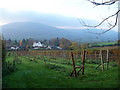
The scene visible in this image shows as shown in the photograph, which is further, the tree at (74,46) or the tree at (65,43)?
the tree at (65,43)

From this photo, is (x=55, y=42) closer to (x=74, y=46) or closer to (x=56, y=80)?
(x=74, y=46)

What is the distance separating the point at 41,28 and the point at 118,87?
29.9m

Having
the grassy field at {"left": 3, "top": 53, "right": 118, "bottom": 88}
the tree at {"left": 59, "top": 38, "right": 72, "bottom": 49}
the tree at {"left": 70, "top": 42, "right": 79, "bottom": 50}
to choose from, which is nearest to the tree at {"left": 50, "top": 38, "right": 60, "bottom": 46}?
the tree at {"left": 59, "top": 38, "right": 72, "bottom": 49}

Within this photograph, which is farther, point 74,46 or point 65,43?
point 65,43

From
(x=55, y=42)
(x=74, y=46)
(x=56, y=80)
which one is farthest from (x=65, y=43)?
(x=56, y=80)

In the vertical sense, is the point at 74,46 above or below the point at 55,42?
below

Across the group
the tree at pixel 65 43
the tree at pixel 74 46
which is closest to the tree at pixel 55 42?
the tree at pixel 65 43

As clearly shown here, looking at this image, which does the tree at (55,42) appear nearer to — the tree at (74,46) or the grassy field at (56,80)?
the tree at (74,46)

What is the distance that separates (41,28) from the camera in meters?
35.7

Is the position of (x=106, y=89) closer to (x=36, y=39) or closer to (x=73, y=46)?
(x=73, y=46)

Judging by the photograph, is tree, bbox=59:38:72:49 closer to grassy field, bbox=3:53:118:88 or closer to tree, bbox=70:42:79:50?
tree, bbox=70:42:79:50

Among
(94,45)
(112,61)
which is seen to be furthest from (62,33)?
(112,61)

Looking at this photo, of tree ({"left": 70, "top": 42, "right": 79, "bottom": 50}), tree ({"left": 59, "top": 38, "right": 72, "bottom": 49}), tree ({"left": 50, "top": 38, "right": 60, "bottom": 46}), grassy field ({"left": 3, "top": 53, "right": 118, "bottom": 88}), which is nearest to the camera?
grassy field ({"left": 3, "top": 53, "right": 118, "bottom": 88})

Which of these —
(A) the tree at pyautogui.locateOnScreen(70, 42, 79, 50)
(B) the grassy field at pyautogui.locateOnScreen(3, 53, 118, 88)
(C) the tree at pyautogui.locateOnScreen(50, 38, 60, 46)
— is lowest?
(B) the grassy field at pyautogui.locateOnScreen(3, 53, 118, 88)
